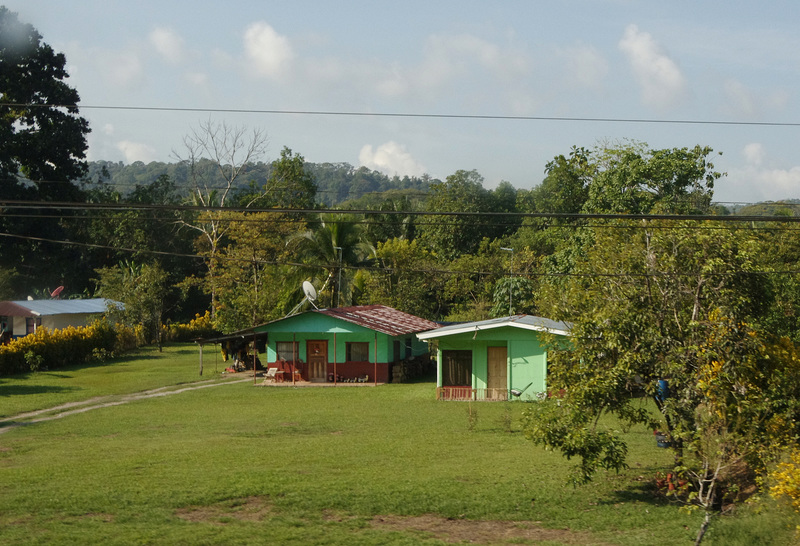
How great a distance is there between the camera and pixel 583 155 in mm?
45469

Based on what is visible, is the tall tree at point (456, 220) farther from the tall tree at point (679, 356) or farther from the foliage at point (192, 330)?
the tall tree at point (679, 356)

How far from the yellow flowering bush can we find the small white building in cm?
4924

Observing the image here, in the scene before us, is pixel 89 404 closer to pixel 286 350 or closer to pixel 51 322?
pixel 286 350

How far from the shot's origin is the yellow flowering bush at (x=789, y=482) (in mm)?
11570

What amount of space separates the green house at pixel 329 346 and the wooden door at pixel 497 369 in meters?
5.68

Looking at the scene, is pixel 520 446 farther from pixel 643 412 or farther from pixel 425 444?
pixel 643 412

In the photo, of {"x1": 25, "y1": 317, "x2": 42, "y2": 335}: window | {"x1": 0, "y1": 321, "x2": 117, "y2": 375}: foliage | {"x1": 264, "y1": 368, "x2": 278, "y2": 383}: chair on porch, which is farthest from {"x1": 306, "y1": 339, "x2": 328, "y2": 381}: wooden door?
{"x1": 25, "y1": 317, "x2": 42, "y2": 335}: window

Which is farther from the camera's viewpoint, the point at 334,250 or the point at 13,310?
the point at 13,310

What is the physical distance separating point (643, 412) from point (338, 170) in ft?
593

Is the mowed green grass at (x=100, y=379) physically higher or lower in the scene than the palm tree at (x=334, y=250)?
lower

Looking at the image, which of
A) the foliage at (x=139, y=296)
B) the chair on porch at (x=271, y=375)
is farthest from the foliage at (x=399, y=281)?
the foliage at (x=139, y=296)

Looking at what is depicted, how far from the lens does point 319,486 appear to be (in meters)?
16.5

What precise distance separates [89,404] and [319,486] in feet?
59.2

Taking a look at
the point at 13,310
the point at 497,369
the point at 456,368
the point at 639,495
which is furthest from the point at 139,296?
the point at 639,495
